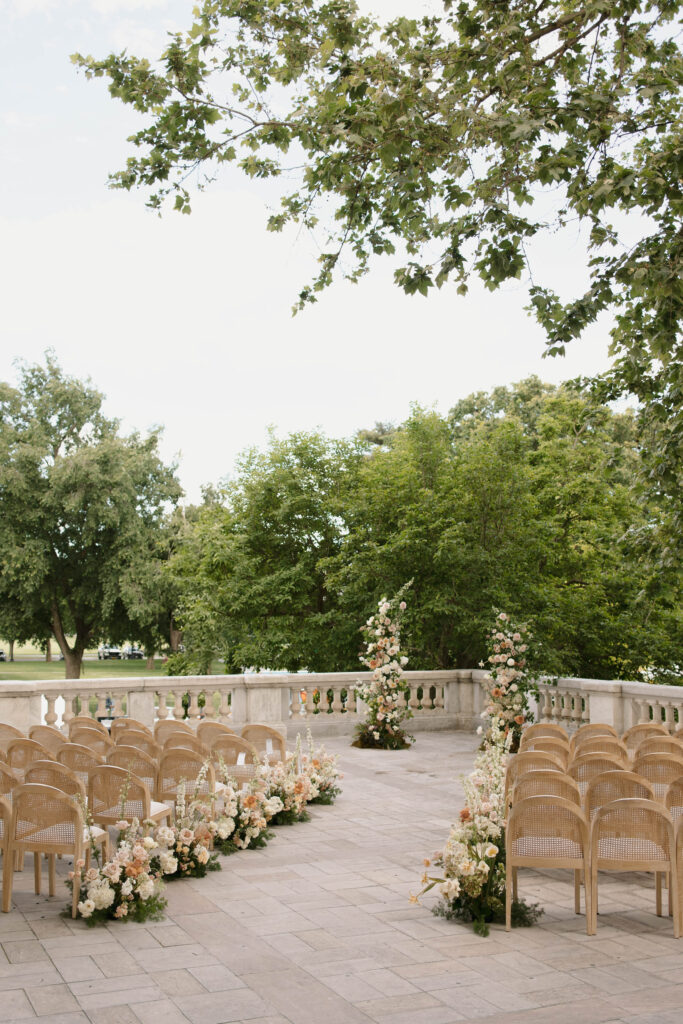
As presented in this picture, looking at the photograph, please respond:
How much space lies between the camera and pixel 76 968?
225 inches

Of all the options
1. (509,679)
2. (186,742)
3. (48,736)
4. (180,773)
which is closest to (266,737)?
(186,742)

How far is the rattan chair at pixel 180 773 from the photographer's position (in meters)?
8.52

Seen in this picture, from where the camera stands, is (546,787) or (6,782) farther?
(6,782)

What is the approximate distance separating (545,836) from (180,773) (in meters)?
3.33

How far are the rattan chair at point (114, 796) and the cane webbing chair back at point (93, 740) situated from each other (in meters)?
1.18

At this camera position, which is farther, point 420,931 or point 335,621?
point 335,621

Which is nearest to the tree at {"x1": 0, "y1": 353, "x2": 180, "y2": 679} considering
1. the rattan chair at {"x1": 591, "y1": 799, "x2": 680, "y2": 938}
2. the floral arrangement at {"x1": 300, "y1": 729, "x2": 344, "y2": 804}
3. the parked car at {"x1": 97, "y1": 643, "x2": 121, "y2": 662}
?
the floral arrangement at {"x1": 300, "y1": 729, "x2": 344, "y2": 804}

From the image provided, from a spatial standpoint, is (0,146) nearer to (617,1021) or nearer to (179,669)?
(617,1021)

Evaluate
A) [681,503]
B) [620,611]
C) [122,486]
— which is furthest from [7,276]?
[681,503]

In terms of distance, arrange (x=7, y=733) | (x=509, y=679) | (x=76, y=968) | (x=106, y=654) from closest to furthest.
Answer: (x=76, y=968) → (x=7, y=733) → (x=509, y=679) → (x=106, y=654)

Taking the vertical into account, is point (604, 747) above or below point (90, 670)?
above

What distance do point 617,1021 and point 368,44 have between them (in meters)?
7.62

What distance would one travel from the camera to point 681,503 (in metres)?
12.2

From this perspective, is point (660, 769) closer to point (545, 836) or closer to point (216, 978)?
point (545, 836)
